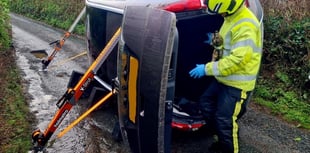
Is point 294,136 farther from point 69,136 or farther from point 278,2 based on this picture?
point 278,2

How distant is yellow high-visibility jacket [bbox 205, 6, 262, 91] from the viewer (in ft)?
9.91

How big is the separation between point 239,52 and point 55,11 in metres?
15.3

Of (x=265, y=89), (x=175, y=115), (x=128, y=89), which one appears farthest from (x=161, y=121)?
(x=265, y=89)

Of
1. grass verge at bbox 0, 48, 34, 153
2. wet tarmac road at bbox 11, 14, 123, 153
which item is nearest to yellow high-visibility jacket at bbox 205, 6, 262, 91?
wet tarmac road at bbox 11, 14, 123, 153

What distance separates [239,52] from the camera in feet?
9.84

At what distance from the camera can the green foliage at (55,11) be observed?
14.9 meters

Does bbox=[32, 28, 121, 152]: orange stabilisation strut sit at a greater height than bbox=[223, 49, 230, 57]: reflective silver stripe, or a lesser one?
lesser

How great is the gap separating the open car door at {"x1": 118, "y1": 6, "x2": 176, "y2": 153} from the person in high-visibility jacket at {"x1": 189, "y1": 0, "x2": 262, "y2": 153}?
0.84 metres

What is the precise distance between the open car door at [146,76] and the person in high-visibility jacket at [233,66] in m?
0.84

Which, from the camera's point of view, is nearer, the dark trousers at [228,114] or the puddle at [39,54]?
the dark trousers at [228,114]

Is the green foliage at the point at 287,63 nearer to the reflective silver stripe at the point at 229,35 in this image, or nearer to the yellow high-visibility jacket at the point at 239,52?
the yellow high-visibility jacket at the point at 239,52

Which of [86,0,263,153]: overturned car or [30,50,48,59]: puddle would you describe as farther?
[30,50,48,59]: puddle

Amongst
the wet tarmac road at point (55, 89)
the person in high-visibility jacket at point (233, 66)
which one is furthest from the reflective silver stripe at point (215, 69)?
the wet tarmac road at point (55, 89)

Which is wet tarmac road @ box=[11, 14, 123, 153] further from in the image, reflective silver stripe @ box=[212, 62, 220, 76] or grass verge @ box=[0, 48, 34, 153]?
reflective silver stripe @ box=[212, 62, 220, 76]
